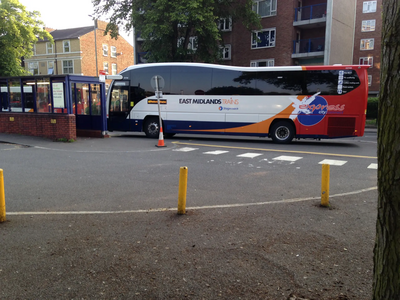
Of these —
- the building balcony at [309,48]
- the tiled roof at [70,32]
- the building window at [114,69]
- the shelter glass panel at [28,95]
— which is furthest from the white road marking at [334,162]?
the building window at [114,69]

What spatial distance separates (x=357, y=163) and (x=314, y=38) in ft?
73.4

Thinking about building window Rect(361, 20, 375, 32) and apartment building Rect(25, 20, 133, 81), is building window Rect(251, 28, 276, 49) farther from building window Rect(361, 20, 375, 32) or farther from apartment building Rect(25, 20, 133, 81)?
apartment building Rect(25, 20, 133, 81)

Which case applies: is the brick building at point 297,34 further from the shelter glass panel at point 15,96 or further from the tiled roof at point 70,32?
the tiled roof at point 70,32

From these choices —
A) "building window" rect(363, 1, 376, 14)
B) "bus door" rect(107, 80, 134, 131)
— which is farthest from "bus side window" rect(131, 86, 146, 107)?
"building window" rect(363, 1, 376, 14)

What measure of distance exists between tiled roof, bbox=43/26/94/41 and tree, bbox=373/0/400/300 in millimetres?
59261

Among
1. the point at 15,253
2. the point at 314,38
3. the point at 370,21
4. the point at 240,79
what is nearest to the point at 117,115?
the point at 240,79

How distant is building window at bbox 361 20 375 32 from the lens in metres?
50.4

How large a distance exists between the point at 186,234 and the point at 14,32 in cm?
3510

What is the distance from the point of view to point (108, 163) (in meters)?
10.0

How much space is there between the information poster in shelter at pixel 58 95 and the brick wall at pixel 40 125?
48 cm

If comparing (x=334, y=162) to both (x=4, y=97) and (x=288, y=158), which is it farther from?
(x=4, y=97)

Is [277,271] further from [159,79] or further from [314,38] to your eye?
[314,38]

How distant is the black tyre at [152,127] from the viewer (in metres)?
17.3

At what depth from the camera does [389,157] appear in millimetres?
2051
